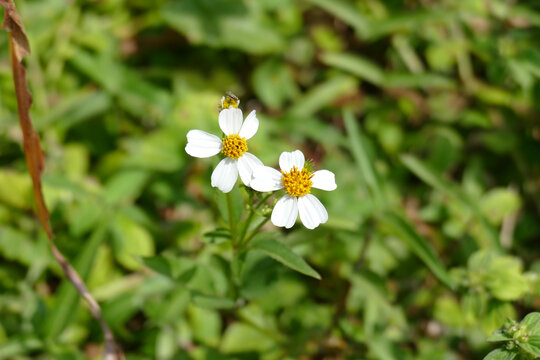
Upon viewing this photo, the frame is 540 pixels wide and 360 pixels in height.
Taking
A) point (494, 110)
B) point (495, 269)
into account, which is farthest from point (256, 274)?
point (494, 110)

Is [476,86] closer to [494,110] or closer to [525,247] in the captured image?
[494,110]

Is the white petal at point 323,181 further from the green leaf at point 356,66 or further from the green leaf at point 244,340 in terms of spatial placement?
the green leaf at point 356,66

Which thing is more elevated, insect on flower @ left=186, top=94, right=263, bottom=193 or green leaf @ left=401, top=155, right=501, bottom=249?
green leaf @ left=401, top=155, right=501, bottom=249

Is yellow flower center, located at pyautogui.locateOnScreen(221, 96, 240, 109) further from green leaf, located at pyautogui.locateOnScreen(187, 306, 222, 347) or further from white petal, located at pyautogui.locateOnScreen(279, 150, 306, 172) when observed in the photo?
green leaf, located at pyautogui.locateOnScreen(187, 306, 222, 347)

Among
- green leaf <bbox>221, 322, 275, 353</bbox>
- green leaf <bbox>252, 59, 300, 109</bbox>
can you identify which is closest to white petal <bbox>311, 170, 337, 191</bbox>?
green leaf <bbox>221, 322, 275, 353</bbox>

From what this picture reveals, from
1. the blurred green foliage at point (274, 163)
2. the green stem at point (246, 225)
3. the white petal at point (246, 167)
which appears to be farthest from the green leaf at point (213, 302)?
the white petal at point (246, 167)

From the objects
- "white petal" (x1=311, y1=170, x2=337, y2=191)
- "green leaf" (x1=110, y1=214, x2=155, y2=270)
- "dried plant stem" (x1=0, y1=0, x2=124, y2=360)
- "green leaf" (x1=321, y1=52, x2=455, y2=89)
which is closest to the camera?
"white petal" (x1=311, y1=170, x2=337, y2=191)

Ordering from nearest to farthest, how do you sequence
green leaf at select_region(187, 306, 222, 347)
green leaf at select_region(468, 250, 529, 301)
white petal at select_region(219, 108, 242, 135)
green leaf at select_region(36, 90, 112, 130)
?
white petal at select_region(219, 108, 242, 135), green leaf at select_region(468, 250, 529, 301), green leaf at select_region(187, 306, 222, 347), green leaf at select_region(36, 90, 112, 130)

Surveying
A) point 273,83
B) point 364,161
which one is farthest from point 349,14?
point 364,161
